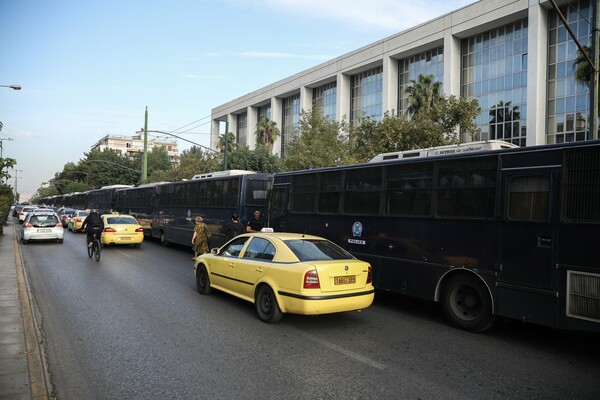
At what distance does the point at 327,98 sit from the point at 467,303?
54086mm

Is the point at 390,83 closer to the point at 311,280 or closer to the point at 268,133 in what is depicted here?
the point at 268,133

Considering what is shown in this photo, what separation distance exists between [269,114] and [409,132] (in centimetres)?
5300

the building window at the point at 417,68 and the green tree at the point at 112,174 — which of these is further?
the green tree at the point at 112,174

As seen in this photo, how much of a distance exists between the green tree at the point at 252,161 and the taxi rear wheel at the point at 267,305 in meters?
34.7

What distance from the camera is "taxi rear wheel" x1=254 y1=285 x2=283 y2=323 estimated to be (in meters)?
7.20

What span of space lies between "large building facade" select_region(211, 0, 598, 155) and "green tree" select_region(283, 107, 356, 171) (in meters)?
3.27

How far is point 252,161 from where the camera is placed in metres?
43.2

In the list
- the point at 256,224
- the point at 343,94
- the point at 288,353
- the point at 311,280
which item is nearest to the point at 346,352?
the point at 288,353

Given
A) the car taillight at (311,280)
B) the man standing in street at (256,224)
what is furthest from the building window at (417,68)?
the car taillight at (311,280)

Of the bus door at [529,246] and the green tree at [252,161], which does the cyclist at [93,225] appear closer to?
the bus door at [529,246]

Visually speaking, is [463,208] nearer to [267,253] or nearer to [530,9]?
[267,253]

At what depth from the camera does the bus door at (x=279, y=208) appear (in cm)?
1236

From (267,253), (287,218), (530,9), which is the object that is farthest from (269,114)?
(267,253)

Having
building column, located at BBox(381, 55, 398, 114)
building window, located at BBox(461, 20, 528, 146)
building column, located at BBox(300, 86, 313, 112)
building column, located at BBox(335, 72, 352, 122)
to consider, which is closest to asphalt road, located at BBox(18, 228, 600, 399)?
building window, located at BBox(461, 20, 528, 146)
